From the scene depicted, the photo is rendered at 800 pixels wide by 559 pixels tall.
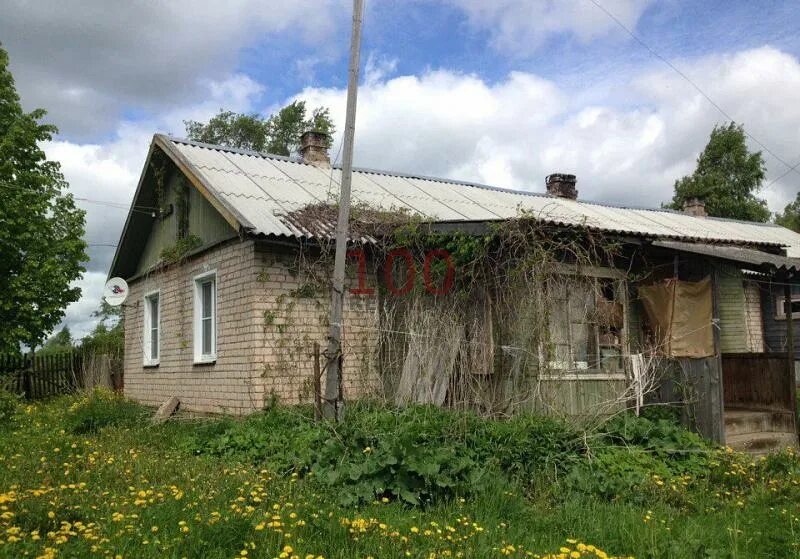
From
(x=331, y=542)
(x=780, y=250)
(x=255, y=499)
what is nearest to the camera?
(x=331, y=542)

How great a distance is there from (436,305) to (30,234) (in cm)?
1311

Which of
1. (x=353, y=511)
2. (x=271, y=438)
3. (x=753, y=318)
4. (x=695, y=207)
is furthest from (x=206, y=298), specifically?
(x=695, y=207)

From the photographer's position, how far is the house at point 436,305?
8375 millimetres

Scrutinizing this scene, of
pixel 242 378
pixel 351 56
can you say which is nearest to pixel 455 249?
pixel 351 56

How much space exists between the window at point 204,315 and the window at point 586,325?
18.0ft

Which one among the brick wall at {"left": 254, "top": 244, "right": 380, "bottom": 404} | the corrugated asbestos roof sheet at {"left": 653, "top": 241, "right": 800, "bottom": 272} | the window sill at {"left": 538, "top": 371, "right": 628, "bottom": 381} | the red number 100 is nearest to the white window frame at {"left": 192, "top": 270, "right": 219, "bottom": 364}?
the brick wall at {"left": 254, "top": 244, "right": 380, "bottom": 404}

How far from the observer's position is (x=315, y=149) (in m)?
14.2

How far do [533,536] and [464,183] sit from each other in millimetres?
11586

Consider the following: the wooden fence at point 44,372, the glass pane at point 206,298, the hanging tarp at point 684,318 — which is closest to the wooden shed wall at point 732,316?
the hanging tarp at point 684,318

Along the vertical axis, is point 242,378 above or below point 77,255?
below

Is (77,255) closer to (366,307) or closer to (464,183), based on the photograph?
(464,183)

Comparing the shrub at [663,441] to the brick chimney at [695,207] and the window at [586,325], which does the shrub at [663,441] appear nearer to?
the window at [586,325]

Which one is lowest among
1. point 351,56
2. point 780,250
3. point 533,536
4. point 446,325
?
point 533,536

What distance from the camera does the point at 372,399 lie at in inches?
353
